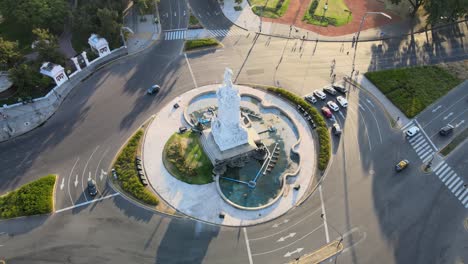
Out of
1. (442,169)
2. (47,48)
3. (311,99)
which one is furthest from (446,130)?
(47,48)

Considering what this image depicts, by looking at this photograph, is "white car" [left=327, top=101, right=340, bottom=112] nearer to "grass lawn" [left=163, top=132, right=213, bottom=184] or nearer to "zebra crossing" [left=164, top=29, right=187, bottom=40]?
"grass lawn" [left=163, top=132, right=213, bottom=184]

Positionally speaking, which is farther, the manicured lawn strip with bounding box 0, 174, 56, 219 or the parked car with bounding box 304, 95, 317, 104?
the parked car with bounding box 304, 95, 317, 104

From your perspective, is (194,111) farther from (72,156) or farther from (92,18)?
(92,18)

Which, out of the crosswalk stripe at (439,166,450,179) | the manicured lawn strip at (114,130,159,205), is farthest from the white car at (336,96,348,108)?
the manicured lawn strip at (114,130,159,205)

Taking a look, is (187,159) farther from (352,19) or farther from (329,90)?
(352,19)

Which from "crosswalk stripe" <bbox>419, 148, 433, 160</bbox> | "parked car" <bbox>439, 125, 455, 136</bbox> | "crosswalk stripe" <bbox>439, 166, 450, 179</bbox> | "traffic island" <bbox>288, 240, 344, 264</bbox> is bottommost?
"traffic island" <bbox>288, 240, 344, 264</bbox>

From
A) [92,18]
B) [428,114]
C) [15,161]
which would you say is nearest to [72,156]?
[15,161]

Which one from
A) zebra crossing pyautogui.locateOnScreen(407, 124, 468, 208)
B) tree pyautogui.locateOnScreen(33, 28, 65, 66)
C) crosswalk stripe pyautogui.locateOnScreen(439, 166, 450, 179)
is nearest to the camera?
zebra crossing pyautogui.locateOnScreen(407, 124, 468, 208)

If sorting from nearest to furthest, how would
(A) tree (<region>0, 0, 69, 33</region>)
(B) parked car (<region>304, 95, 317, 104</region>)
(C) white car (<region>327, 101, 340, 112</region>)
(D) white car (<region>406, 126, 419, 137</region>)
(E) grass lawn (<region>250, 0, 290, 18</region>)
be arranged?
1. (D) white car (<region>406, 126, 419, 137</region>)
2. (C) white car (<region>327, 101, 340, 112</region>)
3. (B) parked car (<region>304, 95, 317, 104</region>)
4. (A) tree (<region>0, 0, 69, 33</region>)
5. (E) grass lawn (<region>250, 0, 290, 18</region>)
